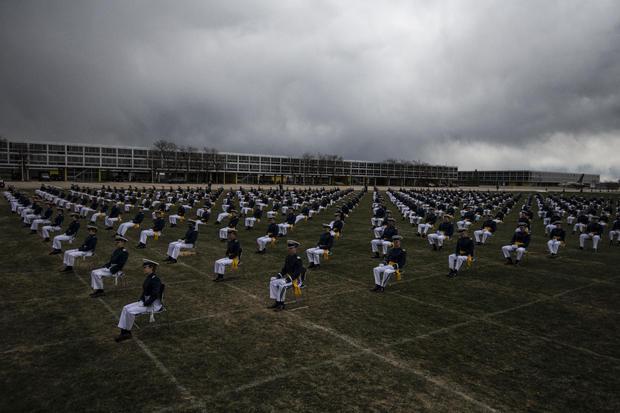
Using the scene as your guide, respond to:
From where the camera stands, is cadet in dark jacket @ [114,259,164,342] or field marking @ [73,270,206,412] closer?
field marking @ [73,270,206,412]

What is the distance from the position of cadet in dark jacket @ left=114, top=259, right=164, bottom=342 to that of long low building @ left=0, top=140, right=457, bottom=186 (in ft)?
237

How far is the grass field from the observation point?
6.06 m

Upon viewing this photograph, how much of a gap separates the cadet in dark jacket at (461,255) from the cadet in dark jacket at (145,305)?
10.8 metres

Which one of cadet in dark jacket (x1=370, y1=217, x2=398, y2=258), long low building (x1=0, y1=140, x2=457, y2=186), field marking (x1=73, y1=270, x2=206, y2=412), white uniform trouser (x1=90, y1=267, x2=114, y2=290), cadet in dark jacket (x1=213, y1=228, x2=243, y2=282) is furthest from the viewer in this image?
long low building (x1=0, y1=140, x2=457, y2=186)

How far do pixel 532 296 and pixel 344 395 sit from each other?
890 centimetres

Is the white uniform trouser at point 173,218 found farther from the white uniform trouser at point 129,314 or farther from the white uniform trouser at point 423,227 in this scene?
the white uniform trouser at point 129,314

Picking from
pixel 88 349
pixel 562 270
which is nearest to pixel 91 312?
pixel 88 349

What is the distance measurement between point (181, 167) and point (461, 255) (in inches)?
5055

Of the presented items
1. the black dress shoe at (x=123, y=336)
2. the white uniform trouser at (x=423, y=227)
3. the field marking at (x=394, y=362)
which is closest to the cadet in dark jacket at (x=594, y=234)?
the white uniform trouser at (x=423, y=227)

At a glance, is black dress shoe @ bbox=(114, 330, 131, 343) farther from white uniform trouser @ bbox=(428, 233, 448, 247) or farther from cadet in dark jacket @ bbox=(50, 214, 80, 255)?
white uniform trouser @ bbox=(428, 233, 448, 247)

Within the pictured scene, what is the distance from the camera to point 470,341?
8352 mm

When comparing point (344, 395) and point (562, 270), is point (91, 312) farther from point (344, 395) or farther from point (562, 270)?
point (562, 270)

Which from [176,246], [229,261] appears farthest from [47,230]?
[229,261]

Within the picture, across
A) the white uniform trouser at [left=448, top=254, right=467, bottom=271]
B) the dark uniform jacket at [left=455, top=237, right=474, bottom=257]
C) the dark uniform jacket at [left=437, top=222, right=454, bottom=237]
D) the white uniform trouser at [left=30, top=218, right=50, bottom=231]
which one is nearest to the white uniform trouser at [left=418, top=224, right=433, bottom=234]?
the dark uniform jacket at [left=437, top=222, right=454, bottom=237]
